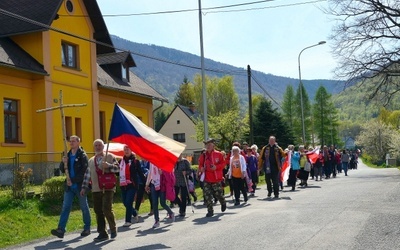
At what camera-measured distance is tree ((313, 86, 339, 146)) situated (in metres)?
114

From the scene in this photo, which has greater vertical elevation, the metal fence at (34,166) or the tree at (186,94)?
the tree at (186,94)

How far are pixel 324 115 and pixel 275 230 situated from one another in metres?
107

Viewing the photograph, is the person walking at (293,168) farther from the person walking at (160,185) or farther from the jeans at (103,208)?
the jeans at (103,208)

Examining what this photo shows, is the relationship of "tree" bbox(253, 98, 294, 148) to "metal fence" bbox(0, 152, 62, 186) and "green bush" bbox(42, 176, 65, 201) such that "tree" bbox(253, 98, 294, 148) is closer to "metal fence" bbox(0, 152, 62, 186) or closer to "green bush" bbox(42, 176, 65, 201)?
"metal fence" bbox(0, 152, 62, 186)

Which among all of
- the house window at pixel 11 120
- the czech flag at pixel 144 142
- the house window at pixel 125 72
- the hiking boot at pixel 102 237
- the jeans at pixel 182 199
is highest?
the house window at pixel 125 72

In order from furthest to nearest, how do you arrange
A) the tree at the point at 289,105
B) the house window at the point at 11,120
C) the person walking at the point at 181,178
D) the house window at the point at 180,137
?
the tree at the point at 289,105 → the house window at the point at 180,137 → the house window at the point at 11,120 → the person walking at the point at 181,178

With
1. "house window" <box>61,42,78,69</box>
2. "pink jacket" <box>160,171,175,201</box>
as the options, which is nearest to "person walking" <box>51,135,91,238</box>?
"pink jacket" <box>160,171,175,201</box>

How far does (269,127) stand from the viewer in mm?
47719

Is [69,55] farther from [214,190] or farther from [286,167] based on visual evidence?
[214,190]

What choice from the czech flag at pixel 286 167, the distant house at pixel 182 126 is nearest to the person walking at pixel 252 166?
the czech flag at pixel 286 167

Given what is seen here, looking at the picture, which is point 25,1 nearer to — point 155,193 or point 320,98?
point 155,193

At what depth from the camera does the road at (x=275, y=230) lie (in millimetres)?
8844

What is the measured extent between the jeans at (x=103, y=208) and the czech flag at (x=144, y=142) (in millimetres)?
1276

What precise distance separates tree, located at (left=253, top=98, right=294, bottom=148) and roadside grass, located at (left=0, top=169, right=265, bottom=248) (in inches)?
1235
